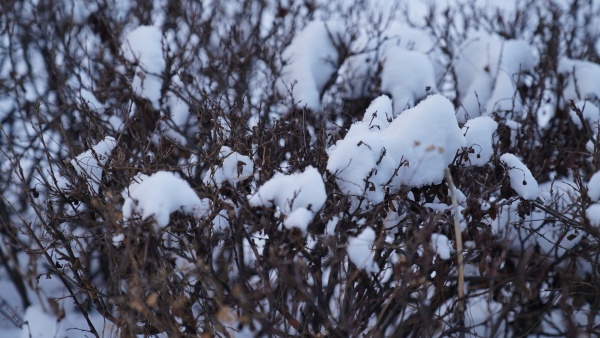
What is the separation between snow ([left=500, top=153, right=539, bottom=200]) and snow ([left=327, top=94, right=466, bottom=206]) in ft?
0.97

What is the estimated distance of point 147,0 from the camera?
6898 mm

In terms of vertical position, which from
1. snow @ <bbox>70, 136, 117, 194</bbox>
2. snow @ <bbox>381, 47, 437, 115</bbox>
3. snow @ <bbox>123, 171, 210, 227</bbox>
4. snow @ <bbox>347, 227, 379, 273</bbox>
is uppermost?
snow @ <bbox>381, 47, 437, 115</bbox>

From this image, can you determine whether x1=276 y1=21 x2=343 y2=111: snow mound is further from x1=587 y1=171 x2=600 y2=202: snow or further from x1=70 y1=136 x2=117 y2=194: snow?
x1=587 y1=171 x2=600 y2=202: snow

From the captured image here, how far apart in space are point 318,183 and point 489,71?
3.60m

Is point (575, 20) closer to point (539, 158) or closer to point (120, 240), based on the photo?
point (539, 158)

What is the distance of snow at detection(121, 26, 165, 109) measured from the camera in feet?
15.1

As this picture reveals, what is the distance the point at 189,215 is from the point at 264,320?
65cm

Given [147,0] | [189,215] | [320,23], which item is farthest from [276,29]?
[189,215]

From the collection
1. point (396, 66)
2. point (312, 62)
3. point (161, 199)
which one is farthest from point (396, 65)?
point (161, 199)

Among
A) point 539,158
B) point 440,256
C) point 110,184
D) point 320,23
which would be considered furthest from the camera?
point 320,23

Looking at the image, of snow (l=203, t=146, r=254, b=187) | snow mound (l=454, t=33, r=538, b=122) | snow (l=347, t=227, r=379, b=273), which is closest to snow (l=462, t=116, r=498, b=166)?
snow (l=347, t=227, r=379, b=273)

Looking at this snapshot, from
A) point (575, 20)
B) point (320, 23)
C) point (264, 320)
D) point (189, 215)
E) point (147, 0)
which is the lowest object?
point (264, 320)

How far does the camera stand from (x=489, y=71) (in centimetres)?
558

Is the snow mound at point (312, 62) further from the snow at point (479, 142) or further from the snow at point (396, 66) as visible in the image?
the snow at point (479, 142)
